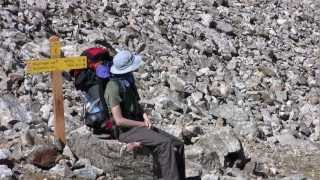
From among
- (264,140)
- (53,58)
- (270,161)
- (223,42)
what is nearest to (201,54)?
(223,42)

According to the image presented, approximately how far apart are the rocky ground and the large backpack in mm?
174

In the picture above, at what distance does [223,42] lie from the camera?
665 inches

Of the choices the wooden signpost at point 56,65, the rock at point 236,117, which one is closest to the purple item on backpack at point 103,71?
the wooden signpost at point 56,65

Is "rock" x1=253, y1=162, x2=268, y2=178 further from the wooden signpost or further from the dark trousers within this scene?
the wooden signpost

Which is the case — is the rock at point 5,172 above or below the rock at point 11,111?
below

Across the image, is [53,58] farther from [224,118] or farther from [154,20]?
[154,20]

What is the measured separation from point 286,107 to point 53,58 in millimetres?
7181

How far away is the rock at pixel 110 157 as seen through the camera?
8320mm

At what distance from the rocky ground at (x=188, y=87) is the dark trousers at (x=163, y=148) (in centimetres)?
20

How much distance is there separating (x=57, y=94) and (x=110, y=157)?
43.7 inches

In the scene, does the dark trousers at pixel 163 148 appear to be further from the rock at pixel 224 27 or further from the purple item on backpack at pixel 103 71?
the rock at pixel 224 27

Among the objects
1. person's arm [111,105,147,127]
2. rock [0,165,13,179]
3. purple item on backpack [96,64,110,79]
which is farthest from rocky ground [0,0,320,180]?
purple item on backpack [96,64,110,79]

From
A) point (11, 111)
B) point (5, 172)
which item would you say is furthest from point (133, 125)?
point (11, 111)

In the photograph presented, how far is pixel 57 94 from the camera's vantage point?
875 centimetres
